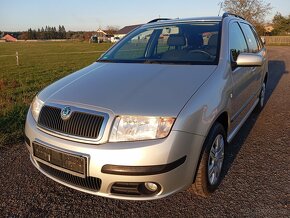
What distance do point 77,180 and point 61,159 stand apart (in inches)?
8.5

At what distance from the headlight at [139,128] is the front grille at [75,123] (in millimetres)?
142

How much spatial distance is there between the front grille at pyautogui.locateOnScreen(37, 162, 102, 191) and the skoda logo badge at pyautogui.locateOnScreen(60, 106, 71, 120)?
18.6 inches

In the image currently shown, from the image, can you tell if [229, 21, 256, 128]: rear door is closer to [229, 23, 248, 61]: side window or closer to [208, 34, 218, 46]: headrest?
[229, 23, 248, 61]: side window

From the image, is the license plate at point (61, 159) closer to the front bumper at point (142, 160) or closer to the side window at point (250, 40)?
the front bumper at point (142, 160)

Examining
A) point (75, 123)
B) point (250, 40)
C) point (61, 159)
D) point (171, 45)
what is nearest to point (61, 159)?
point (61, 159)

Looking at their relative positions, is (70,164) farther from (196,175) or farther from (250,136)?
(250,136)

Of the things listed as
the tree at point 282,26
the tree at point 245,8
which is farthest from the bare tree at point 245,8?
the tree at point 282,26

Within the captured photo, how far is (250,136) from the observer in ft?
14.8

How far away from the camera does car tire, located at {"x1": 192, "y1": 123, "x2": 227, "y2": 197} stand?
2.68 metres

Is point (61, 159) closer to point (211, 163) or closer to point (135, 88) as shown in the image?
point (135, 88)

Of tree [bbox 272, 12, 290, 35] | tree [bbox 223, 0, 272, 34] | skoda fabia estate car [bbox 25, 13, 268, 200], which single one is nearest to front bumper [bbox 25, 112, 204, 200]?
skoda fabia estate car [bbox 25, 13, 268, 200]

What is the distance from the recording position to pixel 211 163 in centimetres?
294

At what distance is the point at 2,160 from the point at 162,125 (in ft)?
8.00

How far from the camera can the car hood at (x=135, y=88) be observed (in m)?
2.45
